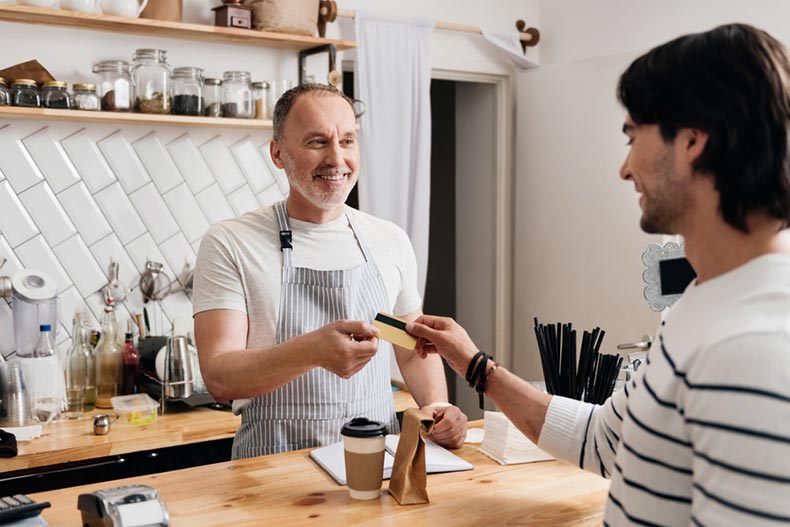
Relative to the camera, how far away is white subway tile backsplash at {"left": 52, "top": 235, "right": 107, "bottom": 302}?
313 centimetres

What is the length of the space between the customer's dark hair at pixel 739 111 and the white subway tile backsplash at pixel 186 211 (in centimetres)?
264

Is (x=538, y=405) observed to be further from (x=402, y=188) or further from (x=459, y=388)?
(x=459, y=388)

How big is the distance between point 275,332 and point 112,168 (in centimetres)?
147

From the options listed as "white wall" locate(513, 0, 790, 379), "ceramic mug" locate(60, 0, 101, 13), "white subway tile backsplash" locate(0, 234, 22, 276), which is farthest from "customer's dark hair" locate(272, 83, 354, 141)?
"white wall" locate(513, 0, 790, 379)

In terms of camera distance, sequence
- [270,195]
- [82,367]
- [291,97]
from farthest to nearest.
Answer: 1. [270,195]
2. [82,367]
3. [291,97]

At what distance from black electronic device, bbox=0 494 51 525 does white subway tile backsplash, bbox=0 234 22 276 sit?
1.81 metres

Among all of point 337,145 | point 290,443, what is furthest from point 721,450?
point 337,145

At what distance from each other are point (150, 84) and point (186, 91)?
141 mm

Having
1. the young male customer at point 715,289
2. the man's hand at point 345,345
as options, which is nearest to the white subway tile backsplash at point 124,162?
the man's hand at point 345,345

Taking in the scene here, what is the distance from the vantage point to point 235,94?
331 cm

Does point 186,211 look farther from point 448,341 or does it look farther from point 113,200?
point 448,341

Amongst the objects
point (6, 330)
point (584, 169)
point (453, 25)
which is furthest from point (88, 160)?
point (584, 169)

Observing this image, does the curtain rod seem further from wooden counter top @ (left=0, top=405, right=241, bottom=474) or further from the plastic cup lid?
the plastic cup lid

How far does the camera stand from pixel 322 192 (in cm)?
219
